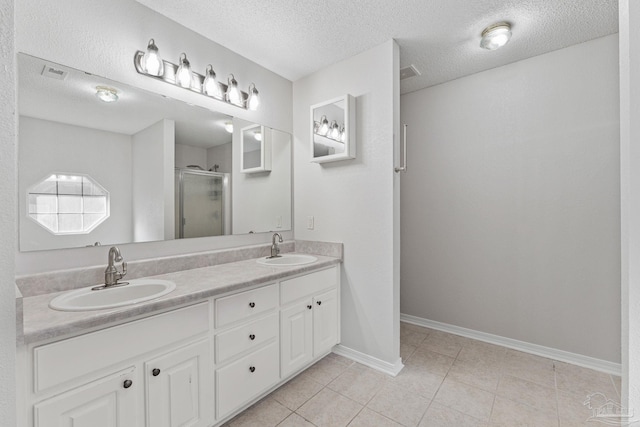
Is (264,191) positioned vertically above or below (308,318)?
above

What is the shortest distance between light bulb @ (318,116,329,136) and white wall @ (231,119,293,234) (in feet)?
1.38

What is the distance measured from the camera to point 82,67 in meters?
1.47

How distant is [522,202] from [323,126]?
71.2 inches

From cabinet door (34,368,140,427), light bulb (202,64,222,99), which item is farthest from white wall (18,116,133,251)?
cabinet door (34,368,140,427)

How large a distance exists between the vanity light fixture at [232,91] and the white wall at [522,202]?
1.79 metres

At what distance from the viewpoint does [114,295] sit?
142cm

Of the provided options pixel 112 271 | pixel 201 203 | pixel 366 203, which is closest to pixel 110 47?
pixel 201 203

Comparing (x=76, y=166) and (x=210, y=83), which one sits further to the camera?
(x=210, y=83)

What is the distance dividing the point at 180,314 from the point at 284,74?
2.17 metres

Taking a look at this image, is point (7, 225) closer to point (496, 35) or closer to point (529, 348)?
point (496, 35)

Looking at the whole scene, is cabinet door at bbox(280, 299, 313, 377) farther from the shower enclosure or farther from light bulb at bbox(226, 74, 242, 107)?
light bulb at bbox(226, 74, 242, 107)

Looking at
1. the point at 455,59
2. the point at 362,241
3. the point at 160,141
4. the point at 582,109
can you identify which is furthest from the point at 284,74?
the point at 582,109

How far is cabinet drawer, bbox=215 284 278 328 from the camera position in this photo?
4.81 feet

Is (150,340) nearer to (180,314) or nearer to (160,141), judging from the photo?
(180,314)
